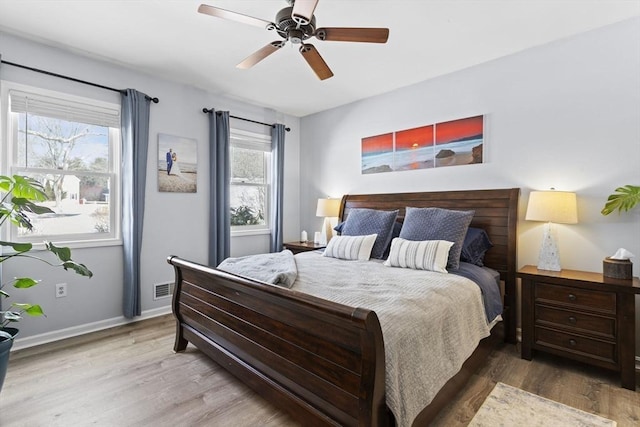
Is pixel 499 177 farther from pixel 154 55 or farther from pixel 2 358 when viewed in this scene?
pixel 2 358

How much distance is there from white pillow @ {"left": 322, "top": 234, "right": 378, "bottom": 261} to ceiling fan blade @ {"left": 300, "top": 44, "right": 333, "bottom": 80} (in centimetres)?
154

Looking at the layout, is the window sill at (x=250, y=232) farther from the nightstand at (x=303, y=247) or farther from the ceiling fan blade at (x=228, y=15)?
the ceiling fan blade at (x=228, y=15)

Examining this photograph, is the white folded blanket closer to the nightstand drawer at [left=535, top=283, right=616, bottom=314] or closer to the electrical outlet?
the electrical outlet

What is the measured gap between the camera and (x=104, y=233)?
10.5 ft

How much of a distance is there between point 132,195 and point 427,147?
10.5 ft

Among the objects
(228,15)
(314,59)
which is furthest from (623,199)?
(228,15)

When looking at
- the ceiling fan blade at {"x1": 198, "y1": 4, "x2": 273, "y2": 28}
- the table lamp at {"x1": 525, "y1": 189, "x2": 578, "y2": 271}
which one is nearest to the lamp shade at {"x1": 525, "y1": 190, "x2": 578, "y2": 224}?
the table lamp at {"x1": 525, "y1": 189, "x2": 578, "y2": 271}

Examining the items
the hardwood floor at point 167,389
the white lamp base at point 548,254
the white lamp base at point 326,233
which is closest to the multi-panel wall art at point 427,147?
the white lamp base at point 326,233

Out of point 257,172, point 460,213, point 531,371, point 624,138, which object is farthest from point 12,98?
point 624,138

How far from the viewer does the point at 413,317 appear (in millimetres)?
1583

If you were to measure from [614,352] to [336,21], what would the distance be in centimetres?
315

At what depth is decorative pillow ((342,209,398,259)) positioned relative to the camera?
316 centimetres

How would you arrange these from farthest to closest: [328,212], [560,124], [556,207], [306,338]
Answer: [328,212], [560,124], [556,207], [306,338]

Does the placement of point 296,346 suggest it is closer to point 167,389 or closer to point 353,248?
point 167,389
